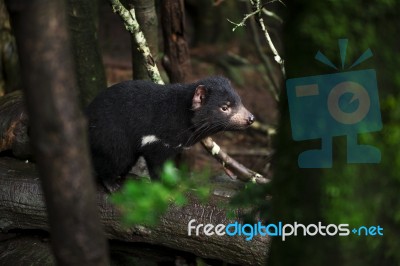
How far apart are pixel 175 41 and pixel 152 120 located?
58.3 inches

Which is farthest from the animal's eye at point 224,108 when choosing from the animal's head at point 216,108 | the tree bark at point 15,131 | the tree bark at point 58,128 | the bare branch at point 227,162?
the tree bark at point 58,128

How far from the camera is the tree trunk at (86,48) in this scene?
585cm

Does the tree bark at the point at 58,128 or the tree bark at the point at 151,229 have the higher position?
the tree bark at the point at 58,128

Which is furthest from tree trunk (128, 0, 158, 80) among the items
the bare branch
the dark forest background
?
the dark forest background

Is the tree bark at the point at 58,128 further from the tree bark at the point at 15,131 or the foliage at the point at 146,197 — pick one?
the tree bark at the point at 15,131

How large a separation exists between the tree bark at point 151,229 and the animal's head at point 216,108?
2.12 ft

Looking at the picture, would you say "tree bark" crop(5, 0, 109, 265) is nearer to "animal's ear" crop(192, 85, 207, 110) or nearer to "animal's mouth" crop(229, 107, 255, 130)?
"animal's ear" crop(192, 85, 207, 110)

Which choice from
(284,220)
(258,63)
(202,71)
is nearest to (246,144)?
(202,71)

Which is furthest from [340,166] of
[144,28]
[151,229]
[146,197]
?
[144,28]

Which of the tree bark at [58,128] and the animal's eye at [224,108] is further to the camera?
the animal's eye at [224,108]

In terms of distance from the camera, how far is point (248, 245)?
441 cm

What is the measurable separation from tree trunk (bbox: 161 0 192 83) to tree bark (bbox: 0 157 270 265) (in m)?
1.70

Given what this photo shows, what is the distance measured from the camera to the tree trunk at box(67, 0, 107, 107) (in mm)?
5852

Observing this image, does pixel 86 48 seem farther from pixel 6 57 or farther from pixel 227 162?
pixel 227 162
